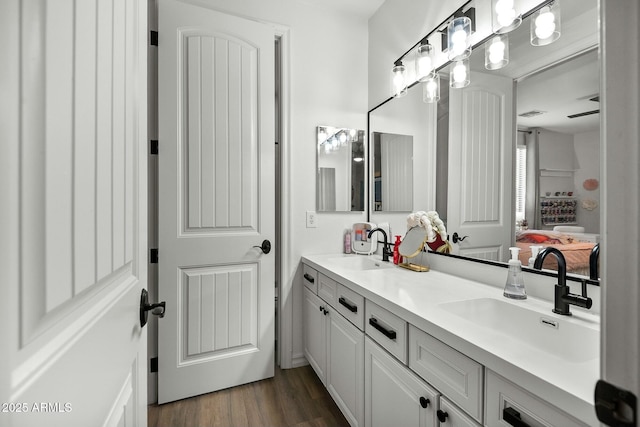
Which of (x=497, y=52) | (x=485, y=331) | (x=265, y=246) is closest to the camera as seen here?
(x=485, y=331)

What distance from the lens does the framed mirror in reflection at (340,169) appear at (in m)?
2.27

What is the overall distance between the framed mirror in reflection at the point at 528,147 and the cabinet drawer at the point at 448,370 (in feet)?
1.99

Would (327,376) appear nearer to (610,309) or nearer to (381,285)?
(381,285)

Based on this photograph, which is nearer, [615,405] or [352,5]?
[615,405]

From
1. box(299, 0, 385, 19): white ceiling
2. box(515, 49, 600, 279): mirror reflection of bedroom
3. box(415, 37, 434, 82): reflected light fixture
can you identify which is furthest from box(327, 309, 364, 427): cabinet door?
box(299, 0, 385, 19): white ceiling

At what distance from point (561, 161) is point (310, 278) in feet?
4.94

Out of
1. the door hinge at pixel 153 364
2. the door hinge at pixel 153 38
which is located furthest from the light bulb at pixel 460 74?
the door hinge at pixel 153 364

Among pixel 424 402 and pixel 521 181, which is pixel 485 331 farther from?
pixel 521 181

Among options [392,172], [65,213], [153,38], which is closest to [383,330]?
[65,213]

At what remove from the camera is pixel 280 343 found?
7.16ft

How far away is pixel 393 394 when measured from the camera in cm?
112

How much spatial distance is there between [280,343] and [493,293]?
1534mm

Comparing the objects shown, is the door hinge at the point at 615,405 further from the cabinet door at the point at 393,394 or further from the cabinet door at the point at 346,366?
the cabinet door at the point at 346,366

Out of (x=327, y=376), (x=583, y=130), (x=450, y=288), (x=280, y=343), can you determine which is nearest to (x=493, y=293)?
(x=450, y=288)
